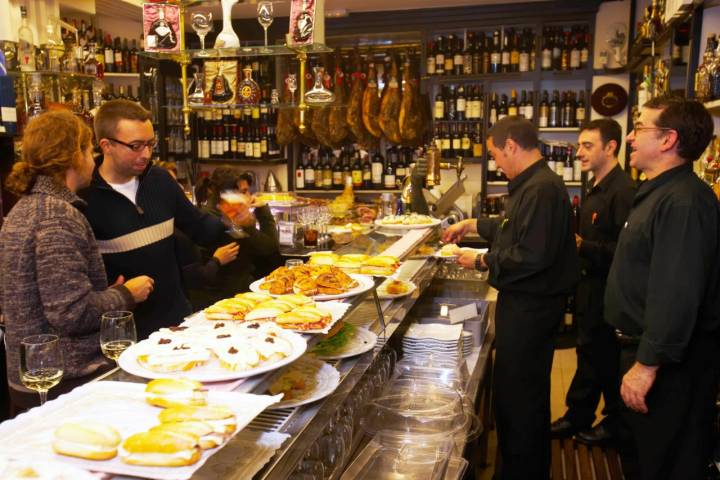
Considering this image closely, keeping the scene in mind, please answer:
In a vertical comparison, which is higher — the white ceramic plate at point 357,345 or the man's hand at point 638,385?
the white ceramic plate at point 357,345

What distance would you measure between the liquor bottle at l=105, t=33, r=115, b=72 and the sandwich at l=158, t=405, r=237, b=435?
646cm

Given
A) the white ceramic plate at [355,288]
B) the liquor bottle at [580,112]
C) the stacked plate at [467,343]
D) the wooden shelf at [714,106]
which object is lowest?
the stacked plate at [467,343]

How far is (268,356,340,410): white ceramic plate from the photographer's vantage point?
1.83 metres

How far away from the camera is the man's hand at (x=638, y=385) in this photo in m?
2.63

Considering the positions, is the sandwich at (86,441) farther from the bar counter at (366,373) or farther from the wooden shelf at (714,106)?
the wooden shelf at (714,106)

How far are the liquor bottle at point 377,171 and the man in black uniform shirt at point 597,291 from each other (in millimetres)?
3580

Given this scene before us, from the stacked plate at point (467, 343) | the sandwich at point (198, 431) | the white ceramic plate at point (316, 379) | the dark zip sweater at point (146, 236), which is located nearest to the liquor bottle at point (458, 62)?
the stacked plate at point (467, 343)

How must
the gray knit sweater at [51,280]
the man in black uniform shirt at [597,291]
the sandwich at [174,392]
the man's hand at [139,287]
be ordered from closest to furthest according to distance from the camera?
1. the sandwich at [174,392]
2. the gray knit sweater at [51,280]
3. the man's hand at [139,287]
4. the man in black uniform shirt at [597,291]

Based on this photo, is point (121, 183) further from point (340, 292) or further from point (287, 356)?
point (287, 356)

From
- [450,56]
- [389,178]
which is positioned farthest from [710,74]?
[389,178]

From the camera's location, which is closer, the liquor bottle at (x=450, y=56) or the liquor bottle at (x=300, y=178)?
the liquor bottle at (x=450, y=56)

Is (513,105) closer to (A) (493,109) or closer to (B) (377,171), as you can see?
(A) (493,109)

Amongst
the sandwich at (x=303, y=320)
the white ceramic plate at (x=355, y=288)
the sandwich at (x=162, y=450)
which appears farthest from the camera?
the white ceramic plate at (x=355, y=288)

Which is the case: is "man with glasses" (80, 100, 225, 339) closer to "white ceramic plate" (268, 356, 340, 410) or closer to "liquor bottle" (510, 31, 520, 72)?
"white ceramic plate" (268, 356, 340, 410)
